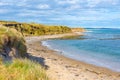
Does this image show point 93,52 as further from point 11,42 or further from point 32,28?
point 32,28

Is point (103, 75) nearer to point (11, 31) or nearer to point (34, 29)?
point (11, 31)

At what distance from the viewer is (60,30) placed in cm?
12075

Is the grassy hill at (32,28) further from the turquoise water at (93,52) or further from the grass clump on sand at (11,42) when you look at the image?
the grass clump on sand at (11,42)

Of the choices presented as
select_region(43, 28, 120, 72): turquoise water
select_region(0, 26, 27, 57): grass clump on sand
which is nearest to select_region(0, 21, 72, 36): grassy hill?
select_region(43, 28, 120, 72): turquoise water

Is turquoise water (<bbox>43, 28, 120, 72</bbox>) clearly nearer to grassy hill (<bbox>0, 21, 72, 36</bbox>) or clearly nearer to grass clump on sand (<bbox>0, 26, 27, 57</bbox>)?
grass clump on sand (<bbox>0, 26, 27, 57</bbox>)

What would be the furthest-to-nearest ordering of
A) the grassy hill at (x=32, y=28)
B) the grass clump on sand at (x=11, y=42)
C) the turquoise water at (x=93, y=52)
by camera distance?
the grassy hill at (x=32, y=28) → the turquoise water at (x=93, y=52) → the grass clump on sand at (x=11, y=42)

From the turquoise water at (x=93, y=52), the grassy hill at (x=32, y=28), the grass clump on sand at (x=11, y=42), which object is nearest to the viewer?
the grass clump on sand at (x=11, y=42)

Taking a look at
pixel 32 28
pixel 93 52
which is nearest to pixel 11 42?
pixel 93 52

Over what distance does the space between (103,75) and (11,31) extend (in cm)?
767

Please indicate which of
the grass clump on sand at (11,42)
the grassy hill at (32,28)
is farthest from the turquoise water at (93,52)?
the grassy hill at (32,28)

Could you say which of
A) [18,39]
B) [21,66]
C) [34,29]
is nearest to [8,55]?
[18,39]

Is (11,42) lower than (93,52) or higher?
higher

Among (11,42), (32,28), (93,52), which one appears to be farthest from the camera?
(32,28)

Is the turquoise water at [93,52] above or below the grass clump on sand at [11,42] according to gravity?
below
